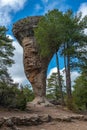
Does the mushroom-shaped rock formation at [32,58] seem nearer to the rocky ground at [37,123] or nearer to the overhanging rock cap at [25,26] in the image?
the overhanging rock cap at [25,26]

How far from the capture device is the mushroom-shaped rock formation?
34.0 meters

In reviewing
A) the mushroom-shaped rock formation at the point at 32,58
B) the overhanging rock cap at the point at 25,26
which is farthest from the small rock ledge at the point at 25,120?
the overhanging rock cap at the point at 25,26

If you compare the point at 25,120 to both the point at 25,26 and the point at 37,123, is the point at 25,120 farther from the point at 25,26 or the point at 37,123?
the point at 25,26

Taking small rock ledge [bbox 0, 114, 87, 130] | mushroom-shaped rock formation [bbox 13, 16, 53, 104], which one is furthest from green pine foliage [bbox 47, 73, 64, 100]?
small rock ledge [bbox 0, 114, 87, 130]

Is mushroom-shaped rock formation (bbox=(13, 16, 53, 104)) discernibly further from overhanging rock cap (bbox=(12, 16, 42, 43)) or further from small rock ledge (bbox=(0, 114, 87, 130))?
small rock ledge (bbox=(0, 114, 87, 130))

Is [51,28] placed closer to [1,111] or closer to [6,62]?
[6,62]

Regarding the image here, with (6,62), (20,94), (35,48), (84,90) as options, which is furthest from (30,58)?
(84,90)

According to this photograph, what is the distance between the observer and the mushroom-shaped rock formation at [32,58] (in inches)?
1340

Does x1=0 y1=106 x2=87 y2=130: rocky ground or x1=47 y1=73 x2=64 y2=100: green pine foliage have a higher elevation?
x1=47 y1=73 x2=64 y2=100: green pine foliage

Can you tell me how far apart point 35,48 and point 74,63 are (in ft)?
19.0

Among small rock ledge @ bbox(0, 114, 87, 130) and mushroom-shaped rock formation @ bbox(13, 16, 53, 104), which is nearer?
small rock ledge @ bbox(0, 114, 87, 130)

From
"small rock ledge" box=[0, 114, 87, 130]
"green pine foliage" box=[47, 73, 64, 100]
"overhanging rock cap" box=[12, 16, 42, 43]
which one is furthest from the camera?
"green pine foliage" box=[47, 73, 64, 100]

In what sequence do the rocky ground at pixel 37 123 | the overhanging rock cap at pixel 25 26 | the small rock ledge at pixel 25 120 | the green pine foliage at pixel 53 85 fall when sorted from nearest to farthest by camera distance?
the small rock ledge at pixel 25 120 → the rocky ground at pixel 37 123 → the overhanging rock cap at pixel 25 26 → the green pine foliage at pixel 53 85

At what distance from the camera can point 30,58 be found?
34.2 meters
